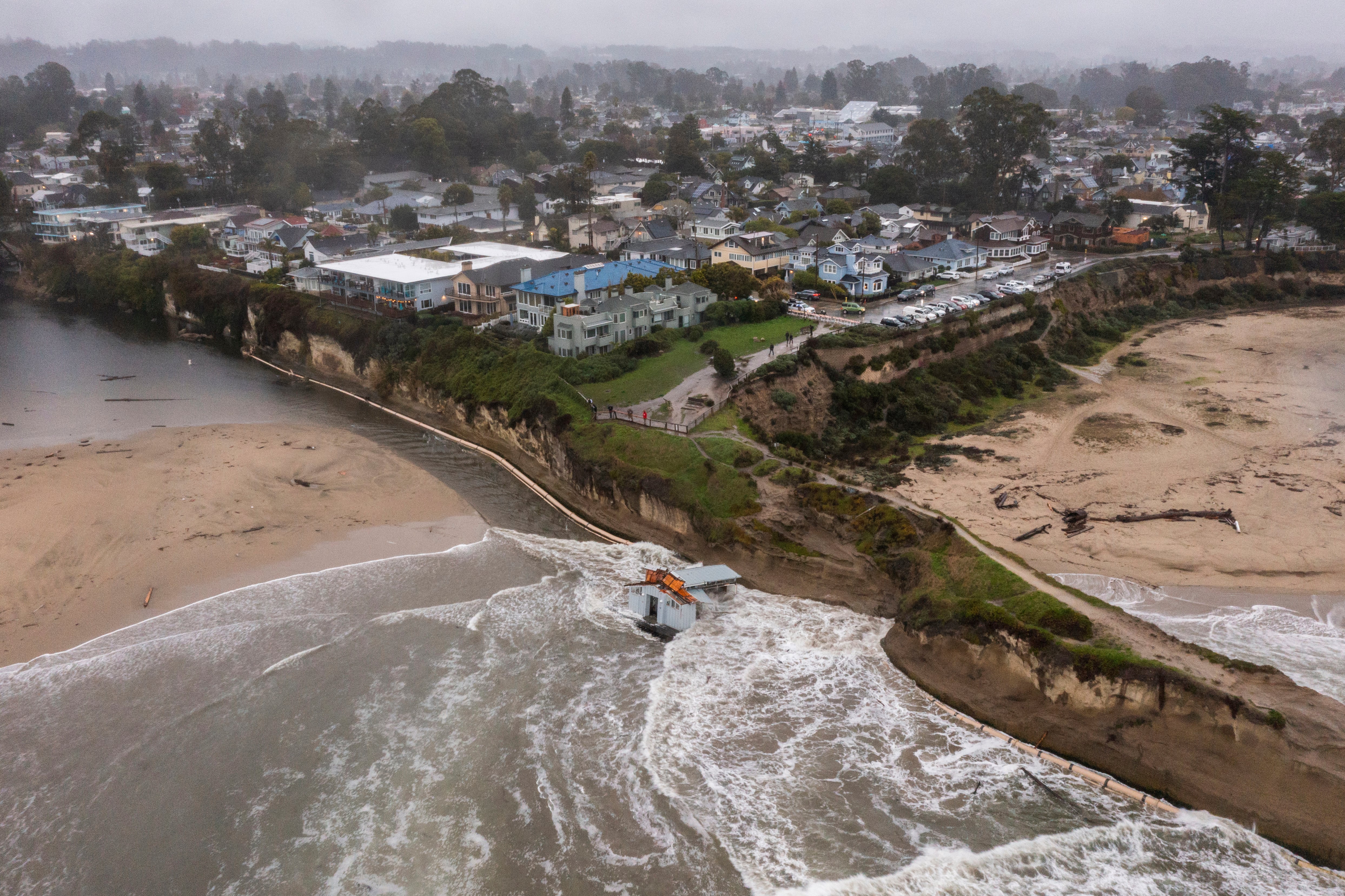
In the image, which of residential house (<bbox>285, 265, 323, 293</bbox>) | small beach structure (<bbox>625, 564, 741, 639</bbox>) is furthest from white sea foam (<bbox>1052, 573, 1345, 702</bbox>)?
residential house (<bbox>285, 265, 323, 293</bbox>)

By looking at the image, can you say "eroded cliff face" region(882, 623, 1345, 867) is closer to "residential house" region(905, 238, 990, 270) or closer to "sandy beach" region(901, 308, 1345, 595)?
"sandy beach" region(901, 308, 1345, 595)

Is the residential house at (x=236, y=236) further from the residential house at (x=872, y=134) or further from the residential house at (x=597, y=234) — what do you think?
the residential house at (x=872, y=134)

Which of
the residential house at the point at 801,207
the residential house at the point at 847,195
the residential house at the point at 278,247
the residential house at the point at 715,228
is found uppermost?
the residential house at the point at 847,195

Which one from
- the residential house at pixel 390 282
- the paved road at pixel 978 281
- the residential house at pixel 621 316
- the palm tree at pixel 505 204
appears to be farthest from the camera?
the palm tree at pixel 505 204

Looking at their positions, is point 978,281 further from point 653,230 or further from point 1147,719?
point 1147,719

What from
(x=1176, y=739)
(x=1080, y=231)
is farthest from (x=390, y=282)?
(x=1080, y=231)

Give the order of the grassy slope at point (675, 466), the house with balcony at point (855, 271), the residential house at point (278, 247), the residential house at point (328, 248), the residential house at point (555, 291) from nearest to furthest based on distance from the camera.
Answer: the grassy slope at point (675, 466)
the residential house at point (555, 291)
the house with balcony at point (855, 271)
the residential house at point (328, 248)
the residential house at point (278, 247)

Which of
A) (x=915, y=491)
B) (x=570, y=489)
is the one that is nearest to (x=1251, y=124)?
(x=915, y=491)

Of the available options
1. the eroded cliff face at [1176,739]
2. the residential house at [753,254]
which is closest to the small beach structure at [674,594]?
the eroded cliff face at [1176,739]
